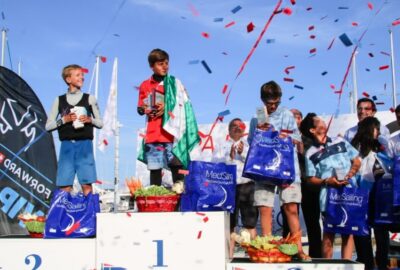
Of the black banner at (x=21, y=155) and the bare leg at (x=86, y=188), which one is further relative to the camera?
the black banner at (x=21, y=155)

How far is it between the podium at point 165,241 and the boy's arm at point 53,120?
1.15 m

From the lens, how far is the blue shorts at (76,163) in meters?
4.15

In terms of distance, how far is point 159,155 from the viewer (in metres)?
4.12

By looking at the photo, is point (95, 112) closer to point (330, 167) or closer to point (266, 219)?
point (266, 219)

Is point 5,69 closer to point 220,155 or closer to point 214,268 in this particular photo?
point 220,155

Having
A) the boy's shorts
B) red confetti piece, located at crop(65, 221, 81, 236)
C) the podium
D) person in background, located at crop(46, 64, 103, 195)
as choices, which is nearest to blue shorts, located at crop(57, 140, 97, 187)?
person in background, located at crop(46, 64, 103, 195)

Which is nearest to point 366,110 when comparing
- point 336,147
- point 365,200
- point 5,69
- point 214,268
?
point 336,147

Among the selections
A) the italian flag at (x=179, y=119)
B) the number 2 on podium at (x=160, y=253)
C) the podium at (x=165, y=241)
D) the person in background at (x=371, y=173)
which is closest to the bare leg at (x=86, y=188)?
the italian flag at (x=179, y=119)

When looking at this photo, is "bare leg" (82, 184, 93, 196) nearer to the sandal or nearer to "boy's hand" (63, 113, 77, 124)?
"boy's hand" (63, 113, 77, 124)

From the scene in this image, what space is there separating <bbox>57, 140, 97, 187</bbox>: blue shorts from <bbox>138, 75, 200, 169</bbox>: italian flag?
0.43m

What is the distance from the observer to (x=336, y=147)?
4.21 meters

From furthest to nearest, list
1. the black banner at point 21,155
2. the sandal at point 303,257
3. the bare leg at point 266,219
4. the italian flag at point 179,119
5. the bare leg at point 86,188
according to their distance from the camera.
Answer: the black banner at point 21,155 < the bare leg at point 86,188 < the italian flag at point 179,119 < the bare leg at point 266,219 < the sandal at point 303,257

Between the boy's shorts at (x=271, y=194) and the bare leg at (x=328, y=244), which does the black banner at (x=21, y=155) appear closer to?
the boy's shorts at (x=271, y=194)

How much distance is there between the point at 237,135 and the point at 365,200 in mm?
1396
